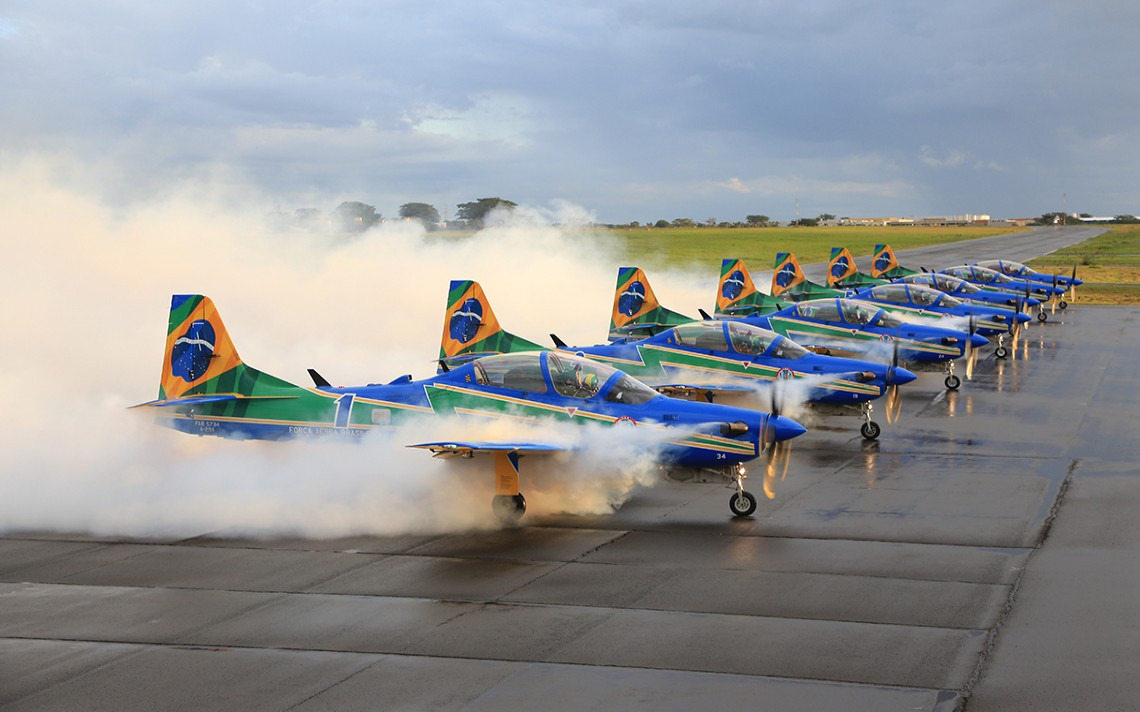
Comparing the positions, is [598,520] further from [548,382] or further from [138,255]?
[138,255]

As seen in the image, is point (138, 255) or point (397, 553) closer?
point (397, 553)

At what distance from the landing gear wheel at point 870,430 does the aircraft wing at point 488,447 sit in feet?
30.1

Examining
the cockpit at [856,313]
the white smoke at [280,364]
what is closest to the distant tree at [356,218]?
the white smoke at [280,364]

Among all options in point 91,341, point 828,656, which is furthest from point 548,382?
point 91,341

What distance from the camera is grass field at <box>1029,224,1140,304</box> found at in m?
63.5

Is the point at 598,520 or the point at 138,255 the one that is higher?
the point at 138,255

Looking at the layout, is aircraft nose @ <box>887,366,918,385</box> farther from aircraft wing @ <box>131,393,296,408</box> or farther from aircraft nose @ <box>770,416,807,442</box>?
aircraft wing @ <box>131,393,296,408</box>

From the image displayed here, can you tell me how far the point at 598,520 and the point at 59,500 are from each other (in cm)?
838

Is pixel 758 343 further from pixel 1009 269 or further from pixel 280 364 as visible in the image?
pixel 1009 269

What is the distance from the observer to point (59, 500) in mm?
17359

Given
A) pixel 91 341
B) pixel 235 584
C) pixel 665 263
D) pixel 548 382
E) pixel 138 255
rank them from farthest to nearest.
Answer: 1. pixel 665 263
2. pixel 138 255
3. pixel 91 341
4. pixel 548 382
5. pixel 235 584

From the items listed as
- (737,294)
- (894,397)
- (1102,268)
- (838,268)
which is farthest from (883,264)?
(1102,268)

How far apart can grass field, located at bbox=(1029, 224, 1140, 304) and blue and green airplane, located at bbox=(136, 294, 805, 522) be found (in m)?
50.6

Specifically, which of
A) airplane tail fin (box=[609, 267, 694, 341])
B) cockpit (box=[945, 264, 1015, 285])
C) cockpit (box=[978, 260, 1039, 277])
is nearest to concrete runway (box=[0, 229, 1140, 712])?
airplane tail fin (box=[609, 267, 694, 341])
